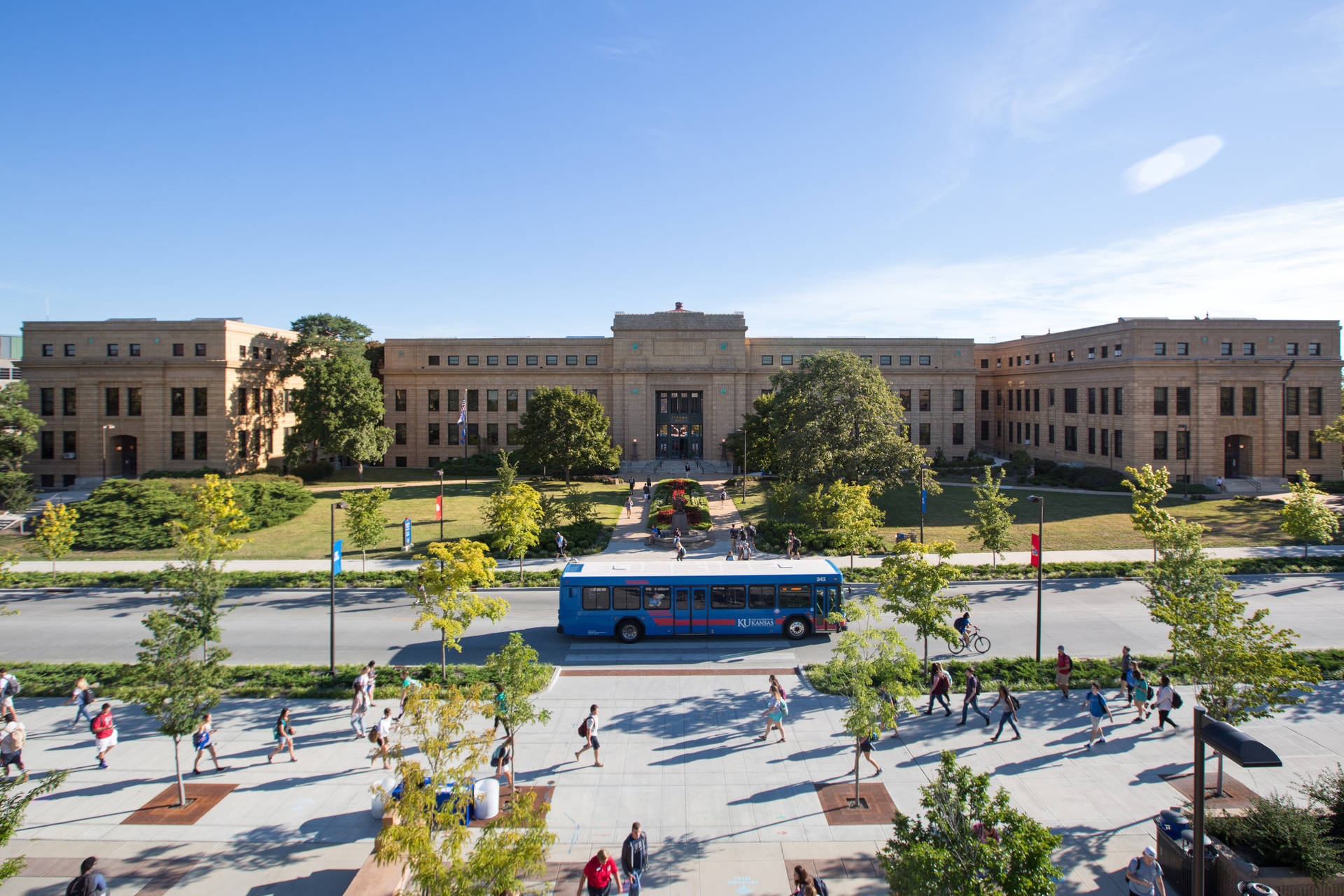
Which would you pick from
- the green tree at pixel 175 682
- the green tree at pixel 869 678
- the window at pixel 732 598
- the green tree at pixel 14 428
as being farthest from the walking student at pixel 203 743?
the green tree at pixel 14 428

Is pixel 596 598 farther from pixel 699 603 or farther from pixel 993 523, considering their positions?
pixel 993 523

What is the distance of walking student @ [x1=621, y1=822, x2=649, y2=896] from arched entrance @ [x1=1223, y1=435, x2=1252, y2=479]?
64023 mm

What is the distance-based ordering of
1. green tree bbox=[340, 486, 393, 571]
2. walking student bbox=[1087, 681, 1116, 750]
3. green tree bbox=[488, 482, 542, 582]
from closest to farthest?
1. walking student bbox=[1087, 681, 1116, 750]
2. green tree bbox=[488, 482, 542, 582]
3. green tree bbox=[340, 486, 393, 571]

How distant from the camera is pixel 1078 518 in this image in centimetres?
4647

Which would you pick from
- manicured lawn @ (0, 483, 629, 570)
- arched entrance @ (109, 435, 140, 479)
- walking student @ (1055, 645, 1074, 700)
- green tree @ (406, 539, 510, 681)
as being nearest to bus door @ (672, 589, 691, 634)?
green tree @ (406, 539, 510, 681)

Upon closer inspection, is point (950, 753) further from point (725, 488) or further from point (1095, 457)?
point (1095, 457)

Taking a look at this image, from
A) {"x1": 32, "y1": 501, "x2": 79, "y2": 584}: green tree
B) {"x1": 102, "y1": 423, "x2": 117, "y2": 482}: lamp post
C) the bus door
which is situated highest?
{"x1": 102, "y1": 423, "x2": 117, "y2": 482}: lamp post

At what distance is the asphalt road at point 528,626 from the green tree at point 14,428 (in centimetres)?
2429

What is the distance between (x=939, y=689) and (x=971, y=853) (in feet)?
35.3

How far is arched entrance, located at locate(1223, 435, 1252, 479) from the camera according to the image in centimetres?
5788

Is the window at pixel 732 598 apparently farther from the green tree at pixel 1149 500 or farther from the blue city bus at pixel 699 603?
the green tree at pixel 1149 500

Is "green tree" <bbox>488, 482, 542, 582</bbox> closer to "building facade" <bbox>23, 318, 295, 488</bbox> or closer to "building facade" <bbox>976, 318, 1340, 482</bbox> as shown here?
"building facade" <bbox>23, 318, 295, 488</bbox>

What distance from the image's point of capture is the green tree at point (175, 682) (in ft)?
50.7

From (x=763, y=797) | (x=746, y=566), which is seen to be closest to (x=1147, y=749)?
(x=763, y=797)
